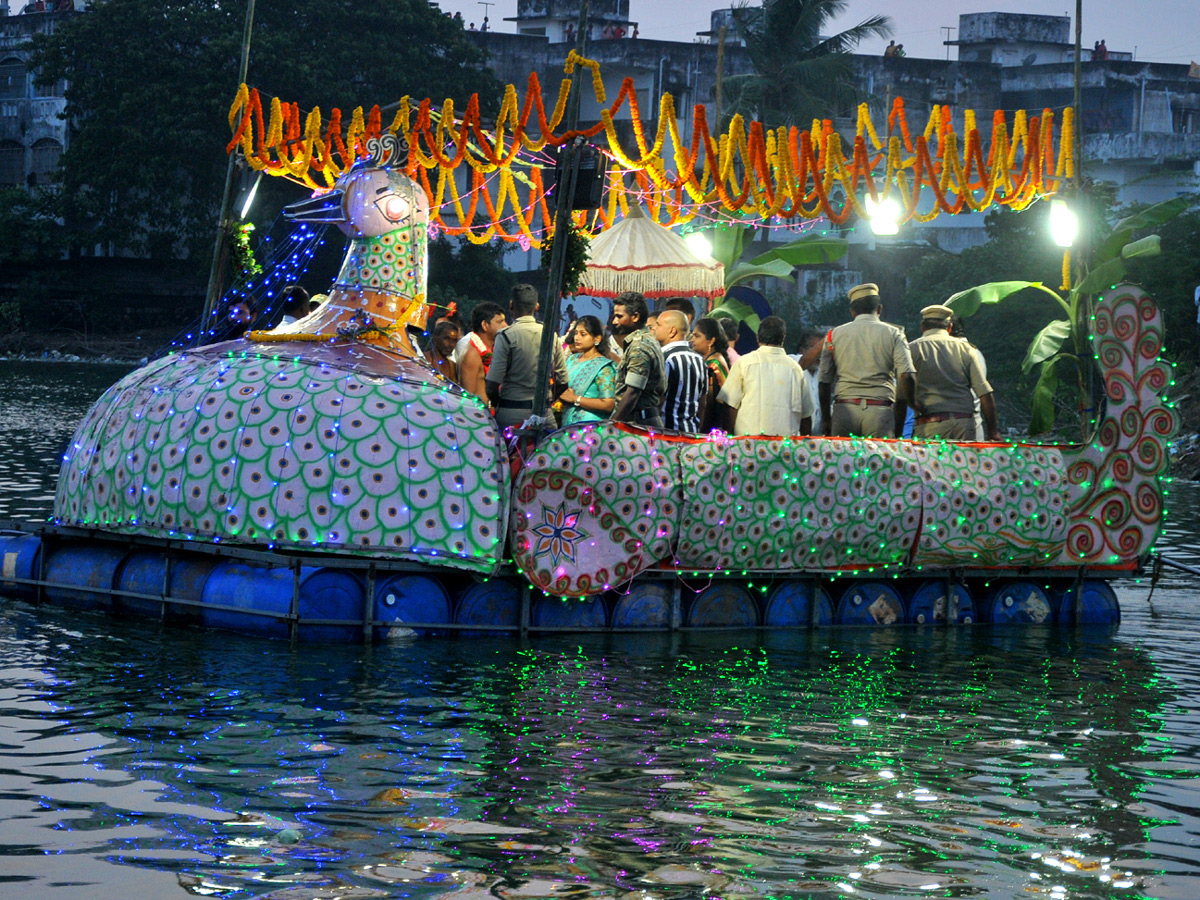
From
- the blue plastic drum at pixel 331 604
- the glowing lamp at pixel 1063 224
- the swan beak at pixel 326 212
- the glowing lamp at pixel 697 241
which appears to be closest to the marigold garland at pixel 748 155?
the swan beak at pixel 326 212

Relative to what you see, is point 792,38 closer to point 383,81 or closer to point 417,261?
point 383,81

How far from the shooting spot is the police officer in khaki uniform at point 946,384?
38.8ft

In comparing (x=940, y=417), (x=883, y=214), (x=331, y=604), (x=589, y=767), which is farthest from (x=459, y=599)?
(x=883, y=214)

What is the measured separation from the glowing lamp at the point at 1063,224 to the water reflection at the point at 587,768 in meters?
4.98

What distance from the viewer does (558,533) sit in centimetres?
981

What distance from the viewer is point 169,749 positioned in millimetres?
6859

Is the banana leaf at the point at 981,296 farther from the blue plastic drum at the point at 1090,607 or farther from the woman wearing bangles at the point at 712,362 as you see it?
the blue plastic drum at the point at 1090,607

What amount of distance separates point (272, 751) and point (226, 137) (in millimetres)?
44151

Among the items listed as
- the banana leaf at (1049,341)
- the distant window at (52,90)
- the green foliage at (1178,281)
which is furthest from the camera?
the distant window at (52,90)

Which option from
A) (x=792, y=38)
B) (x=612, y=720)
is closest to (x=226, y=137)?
(x=792, y=38)

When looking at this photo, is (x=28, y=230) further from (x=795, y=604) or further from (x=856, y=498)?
(x=856, y=498)

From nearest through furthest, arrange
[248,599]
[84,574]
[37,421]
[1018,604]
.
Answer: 1. [248,599]
2. [84,574]
3. [1018,604]
4. [37,421]

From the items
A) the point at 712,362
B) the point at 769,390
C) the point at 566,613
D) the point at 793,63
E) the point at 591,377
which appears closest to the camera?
the point at 566,613

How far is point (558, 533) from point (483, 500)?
56 cm
